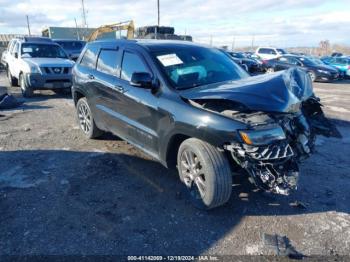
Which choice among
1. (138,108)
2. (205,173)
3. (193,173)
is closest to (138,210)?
(193,173)

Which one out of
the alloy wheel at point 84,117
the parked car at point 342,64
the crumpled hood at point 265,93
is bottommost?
the parked car at point 342,64

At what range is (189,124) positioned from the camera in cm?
342

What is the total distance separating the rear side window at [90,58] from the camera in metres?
5.51

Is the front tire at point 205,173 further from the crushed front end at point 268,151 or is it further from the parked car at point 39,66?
the parked car at point 39,66

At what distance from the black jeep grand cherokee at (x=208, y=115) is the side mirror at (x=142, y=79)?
0.01m

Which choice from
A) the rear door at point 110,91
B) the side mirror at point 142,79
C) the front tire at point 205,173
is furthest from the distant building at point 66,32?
the front tire at point 205,173

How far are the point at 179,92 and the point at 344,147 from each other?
12.1 feet

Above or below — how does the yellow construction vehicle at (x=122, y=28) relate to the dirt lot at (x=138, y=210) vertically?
above

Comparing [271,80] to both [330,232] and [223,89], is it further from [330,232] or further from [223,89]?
[330,232]

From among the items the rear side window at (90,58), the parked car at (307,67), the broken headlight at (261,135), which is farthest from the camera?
the parked car at (307,67)

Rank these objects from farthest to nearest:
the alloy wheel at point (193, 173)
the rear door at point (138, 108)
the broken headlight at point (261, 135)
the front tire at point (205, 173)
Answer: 1. the rear door at point (138, 108)
2. the alloy wheel at point (193, 173)
3. the front tire at point (205, 173)
4. the broken headlight at point (261, 135)

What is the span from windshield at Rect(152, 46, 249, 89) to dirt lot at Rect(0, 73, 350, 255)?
133cm

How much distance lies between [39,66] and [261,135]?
355 inches

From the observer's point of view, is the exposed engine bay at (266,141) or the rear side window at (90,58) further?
the rear side window at (90,58)
